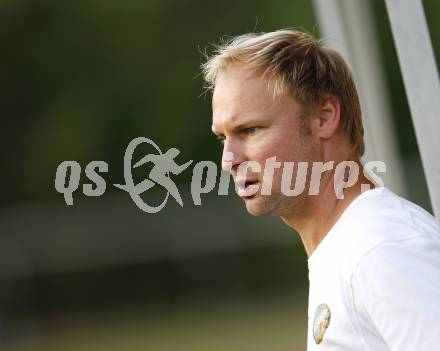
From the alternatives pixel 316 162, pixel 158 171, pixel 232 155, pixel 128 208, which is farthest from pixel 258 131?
pixel 128 208

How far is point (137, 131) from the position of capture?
18.3m

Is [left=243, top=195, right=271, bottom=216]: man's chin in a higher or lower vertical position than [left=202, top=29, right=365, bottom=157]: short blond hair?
lower

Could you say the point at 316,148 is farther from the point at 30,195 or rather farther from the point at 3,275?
the point at 30,195

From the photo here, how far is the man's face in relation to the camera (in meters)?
2.62

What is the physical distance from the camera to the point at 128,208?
14953 millimetres

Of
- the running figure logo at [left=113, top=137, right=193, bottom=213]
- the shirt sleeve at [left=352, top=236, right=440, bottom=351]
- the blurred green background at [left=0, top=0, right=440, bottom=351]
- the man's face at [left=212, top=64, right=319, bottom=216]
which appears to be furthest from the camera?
the blurred green background at [left=0, top=0, right=440, bottom=351]

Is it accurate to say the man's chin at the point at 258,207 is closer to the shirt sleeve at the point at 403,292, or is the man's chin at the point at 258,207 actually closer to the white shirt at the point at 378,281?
the white shirt at the point at 378,281

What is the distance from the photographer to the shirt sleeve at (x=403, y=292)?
2.10 meters

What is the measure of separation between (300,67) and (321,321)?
2.33 feet

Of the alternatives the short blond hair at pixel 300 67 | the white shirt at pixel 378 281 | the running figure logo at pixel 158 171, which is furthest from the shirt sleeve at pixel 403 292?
the running figure logo at pixel 158 171

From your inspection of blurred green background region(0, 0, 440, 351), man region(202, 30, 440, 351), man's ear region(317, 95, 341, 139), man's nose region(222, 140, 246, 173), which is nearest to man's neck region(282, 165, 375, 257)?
man region(202, 30, 440, 351)

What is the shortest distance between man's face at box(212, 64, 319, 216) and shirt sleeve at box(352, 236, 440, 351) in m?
0.49

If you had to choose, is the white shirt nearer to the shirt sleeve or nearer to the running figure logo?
the shirt sleeve

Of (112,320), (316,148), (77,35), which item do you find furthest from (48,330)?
(316,148)
